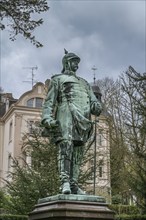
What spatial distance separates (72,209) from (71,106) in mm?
1828

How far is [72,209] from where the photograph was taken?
630cm

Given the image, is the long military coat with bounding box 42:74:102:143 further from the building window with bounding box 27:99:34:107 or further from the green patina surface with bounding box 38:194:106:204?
the building window with bounding box 27:99:34:107

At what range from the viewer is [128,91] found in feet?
86.8

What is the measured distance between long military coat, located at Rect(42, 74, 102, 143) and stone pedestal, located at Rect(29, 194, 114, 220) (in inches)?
41.3

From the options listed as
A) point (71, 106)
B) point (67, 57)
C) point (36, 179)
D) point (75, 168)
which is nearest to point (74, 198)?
point (75, 168)

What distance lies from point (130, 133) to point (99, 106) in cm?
1849

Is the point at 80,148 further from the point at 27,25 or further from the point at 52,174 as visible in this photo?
the point at 52,174

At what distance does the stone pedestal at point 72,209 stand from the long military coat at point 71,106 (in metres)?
1.05

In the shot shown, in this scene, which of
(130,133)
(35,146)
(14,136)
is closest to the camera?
(35,146)

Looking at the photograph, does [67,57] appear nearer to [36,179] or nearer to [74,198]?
[74,198]

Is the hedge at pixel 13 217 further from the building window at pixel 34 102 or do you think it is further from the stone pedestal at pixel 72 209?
the building window at pixel 34 102

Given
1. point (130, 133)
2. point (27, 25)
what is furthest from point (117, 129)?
point (27, 25)

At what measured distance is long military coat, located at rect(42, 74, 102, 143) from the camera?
724 centimetres

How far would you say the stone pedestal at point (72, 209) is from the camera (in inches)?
246
